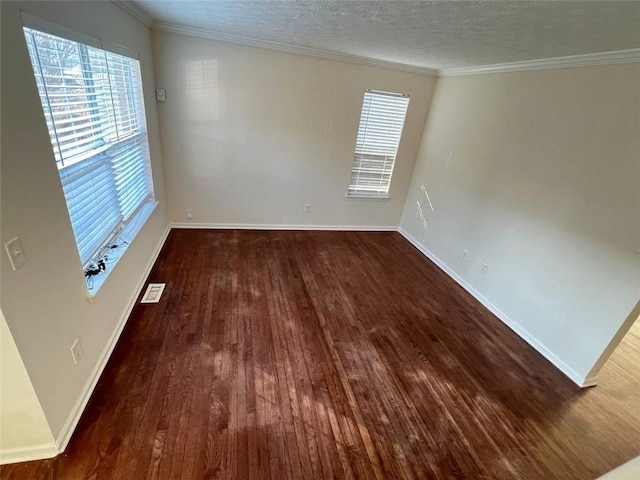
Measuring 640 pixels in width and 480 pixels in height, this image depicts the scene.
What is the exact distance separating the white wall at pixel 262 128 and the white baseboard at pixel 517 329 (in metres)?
1.49

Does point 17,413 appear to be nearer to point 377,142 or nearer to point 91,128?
point 91,128

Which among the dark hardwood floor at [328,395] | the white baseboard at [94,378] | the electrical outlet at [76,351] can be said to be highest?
the electrical outlet at [76,351]

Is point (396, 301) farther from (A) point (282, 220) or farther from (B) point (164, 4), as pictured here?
(B) point (164, 4)

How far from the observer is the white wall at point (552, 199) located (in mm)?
2098

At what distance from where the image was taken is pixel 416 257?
13.4 ft

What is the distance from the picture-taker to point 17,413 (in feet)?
4.43

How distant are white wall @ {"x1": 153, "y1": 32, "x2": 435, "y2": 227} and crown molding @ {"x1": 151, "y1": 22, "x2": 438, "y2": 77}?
6 centimetres

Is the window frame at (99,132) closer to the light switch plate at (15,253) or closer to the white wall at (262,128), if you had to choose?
the light switch plate at (15,253)

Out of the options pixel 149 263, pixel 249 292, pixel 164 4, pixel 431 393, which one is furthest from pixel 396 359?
pixel 164 4

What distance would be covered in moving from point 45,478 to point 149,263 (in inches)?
75.1

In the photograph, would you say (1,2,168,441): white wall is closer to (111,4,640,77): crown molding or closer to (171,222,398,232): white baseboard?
(111,4,640,77): crown molding

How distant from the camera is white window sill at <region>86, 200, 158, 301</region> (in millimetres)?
1900

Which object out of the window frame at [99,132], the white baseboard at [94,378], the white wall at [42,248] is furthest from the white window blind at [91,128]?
the white baseboard at [94,378]

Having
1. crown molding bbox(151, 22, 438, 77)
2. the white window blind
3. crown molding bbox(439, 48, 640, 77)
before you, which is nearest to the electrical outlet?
the white window blind
